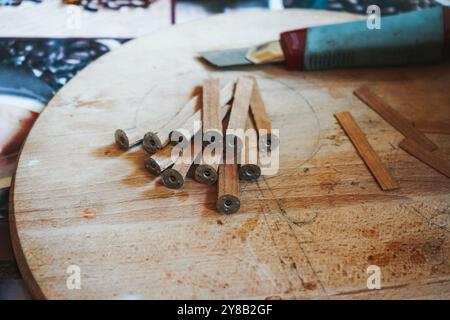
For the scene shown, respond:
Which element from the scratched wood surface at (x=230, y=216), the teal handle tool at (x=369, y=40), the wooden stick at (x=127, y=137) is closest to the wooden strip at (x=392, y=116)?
the scratched wood surface at (x=230, y=216)

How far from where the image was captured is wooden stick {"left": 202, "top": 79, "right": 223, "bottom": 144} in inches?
41.4

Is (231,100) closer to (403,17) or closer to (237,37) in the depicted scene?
(237,37)

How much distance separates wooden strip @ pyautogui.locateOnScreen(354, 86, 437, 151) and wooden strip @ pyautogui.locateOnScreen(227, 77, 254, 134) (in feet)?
1.15

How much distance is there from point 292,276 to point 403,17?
996 mm

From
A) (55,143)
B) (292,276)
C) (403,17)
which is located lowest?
(292,276)

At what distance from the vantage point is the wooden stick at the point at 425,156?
110 cm

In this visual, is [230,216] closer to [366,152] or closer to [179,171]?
[179,171]

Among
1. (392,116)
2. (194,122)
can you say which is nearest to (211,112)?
(194,122)

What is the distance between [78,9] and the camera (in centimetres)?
173

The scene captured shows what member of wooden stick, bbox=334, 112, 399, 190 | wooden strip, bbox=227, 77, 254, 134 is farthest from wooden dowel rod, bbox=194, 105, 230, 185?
wooden stick, bbox=334, 112, 399, 190

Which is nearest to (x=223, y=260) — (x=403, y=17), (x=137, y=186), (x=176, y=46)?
(x=137, y=186)

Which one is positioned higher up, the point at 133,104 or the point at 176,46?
the point at 176,46

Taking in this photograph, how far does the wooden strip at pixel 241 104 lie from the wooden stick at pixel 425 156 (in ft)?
1.42

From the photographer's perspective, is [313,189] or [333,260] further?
[313,189]
